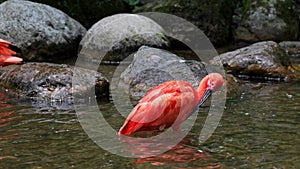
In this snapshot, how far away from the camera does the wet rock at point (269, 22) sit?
Answer: 1193 centimetres

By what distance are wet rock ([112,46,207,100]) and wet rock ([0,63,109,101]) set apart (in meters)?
0.44

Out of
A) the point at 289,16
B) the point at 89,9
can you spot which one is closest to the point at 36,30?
the point at 89,9

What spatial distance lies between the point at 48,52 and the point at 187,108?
541cm

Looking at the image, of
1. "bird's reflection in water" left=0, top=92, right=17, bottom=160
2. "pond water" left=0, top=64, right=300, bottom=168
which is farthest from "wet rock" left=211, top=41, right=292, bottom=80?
"bird's reflection in water" left=0, top=92, right=17, bottom=160

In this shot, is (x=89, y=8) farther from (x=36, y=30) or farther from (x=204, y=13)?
(x=204, y=13)

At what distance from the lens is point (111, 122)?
18.9 feet

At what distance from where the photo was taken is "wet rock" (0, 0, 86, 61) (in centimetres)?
984

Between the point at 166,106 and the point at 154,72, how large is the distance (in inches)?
93.7

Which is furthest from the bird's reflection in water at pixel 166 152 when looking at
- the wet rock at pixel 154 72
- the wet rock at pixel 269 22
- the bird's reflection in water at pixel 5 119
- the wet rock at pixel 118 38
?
the wet rock at pixel 269 22

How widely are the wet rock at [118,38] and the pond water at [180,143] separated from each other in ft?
11.2

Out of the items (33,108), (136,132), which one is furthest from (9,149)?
(33,108)

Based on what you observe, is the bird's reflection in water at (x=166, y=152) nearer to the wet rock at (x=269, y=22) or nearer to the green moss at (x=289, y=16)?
the wet rock at (x=269, y=22)

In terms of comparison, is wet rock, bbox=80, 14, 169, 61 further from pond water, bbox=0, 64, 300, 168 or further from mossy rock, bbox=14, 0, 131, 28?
pond water, bbox=0, 64, 300, 168

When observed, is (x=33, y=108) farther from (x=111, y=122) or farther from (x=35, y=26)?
(x=35, y=26)
